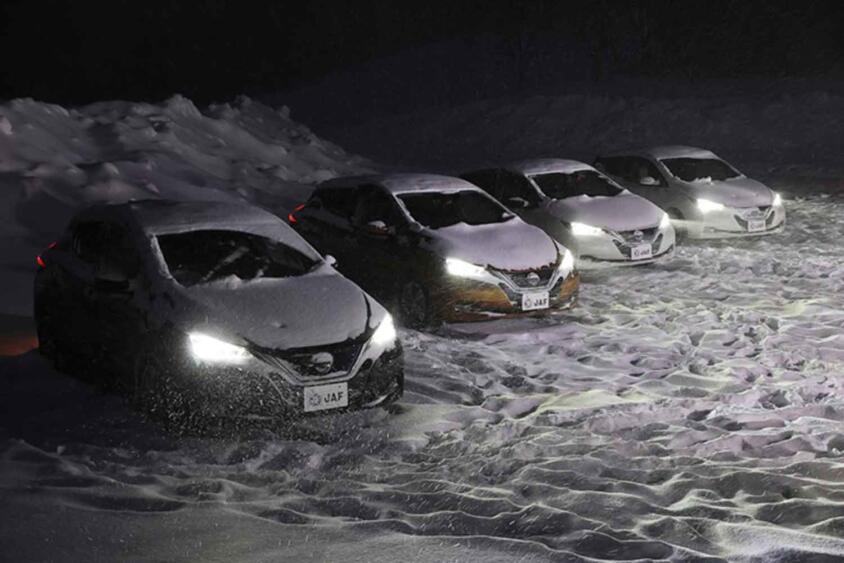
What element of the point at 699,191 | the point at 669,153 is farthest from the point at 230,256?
the point at 669,153

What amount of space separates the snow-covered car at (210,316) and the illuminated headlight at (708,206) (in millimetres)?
8322

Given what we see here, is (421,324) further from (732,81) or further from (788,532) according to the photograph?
(732,81)

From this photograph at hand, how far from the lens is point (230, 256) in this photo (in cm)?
848

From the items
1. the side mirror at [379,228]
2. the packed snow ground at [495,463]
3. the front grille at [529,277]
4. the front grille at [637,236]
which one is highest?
the side mirror at [379,228]

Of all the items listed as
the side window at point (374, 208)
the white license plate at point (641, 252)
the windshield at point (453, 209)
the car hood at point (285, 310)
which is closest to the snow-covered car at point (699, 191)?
the white license plate at point (641, 252)

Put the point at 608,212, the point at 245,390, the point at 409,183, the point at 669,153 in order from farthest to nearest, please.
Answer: the point at 669,153 → the point at 608,212 → the point at 409,183 → the point at 245,390

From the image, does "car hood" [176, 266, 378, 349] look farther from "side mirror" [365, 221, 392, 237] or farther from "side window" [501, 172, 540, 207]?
"side window" [501, 172, 540, 207]

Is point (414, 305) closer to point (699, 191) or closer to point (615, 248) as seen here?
A: point (615, 248)

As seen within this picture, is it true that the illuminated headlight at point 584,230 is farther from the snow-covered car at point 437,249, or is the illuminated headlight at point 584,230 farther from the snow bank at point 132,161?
the snow bank at point 132,161

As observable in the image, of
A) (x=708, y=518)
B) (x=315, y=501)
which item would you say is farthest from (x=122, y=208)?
(x=708, y=518)

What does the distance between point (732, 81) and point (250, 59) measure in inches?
1567

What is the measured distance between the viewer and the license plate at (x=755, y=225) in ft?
Answer: 49.8

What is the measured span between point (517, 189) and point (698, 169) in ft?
12.0

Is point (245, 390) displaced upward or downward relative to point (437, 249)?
downward
